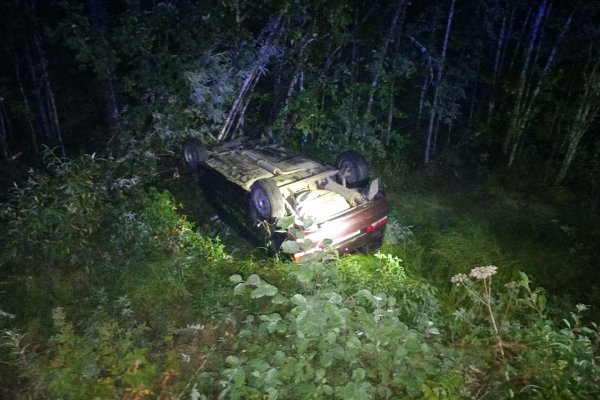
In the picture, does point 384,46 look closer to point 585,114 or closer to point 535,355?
point 585,114

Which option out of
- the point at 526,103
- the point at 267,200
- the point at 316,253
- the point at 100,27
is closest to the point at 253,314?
the point at 316,253

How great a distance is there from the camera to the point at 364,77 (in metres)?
9.30

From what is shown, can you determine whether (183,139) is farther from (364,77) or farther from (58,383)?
(58,383)

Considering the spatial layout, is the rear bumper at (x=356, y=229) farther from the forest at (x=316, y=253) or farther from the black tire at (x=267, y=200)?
the black tire at (x=267, y=200)

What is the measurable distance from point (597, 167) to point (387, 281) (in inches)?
246

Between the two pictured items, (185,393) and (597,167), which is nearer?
(185,393)

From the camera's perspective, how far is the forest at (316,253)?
2.99 metres

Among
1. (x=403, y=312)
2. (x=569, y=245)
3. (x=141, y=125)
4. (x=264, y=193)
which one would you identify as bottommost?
(x=569, y=245)

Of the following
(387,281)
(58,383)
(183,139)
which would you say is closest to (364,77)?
(183,139)

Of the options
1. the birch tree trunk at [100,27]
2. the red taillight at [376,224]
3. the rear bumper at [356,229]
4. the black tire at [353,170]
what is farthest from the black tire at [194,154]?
the red taillight at [376,224]

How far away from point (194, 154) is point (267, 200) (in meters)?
2.29

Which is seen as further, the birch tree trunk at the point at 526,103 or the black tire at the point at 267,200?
the birch tree trunk at the point at 526,103

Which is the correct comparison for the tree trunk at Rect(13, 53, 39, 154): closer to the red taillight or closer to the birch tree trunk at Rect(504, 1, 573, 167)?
the red taillight

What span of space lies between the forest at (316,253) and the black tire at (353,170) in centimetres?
104
